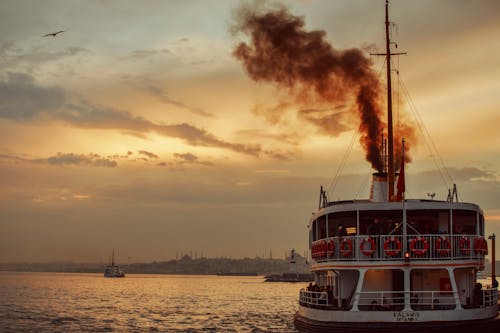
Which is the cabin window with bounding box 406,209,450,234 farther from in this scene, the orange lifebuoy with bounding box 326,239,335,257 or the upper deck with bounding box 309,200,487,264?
the orange lifebuoy with bounding box 326,239,335,257

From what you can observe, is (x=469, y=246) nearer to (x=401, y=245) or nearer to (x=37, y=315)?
(x=401, y=245)

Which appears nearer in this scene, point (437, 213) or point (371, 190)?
point (437, 213)

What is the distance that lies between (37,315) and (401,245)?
49.4m

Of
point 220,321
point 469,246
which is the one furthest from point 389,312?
point 220,321

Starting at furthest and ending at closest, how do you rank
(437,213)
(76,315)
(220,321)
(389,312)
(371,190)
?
(76,315), (220,321), (371,190), (437,213), (389,312)

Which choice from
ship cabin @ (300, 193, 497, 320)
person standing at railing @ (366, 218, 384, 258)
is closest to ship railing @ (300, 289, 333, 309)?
ship cabin @ (300, 193, 497, 320)

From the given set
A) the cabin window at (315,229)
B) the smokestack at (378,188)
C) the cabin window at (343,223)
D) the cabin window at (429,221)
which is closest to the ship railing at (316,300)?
the cabin window at (315,229)

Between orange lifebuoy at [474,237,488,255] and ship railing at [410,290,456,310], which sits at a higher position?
orange lifebuoy at [474,237,488,255]

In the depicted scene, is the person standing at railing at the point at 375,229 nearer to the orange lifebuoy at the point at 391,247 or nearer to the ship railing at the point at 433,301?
the orange lifebuoy at the point at 391,247

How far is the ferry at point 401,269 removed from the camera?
95.6 feet

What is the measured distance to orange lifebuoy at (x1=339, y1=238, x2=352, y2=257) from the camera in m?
31.0

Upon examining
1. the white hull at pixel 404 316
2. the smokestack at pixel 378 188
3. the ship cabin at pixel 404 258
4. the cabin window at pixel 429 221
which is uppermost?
the smokestack at pixel 378 188

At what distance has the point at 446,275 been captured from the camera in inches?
1271

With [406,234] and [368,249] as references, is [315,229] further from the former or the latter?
[406,234]
